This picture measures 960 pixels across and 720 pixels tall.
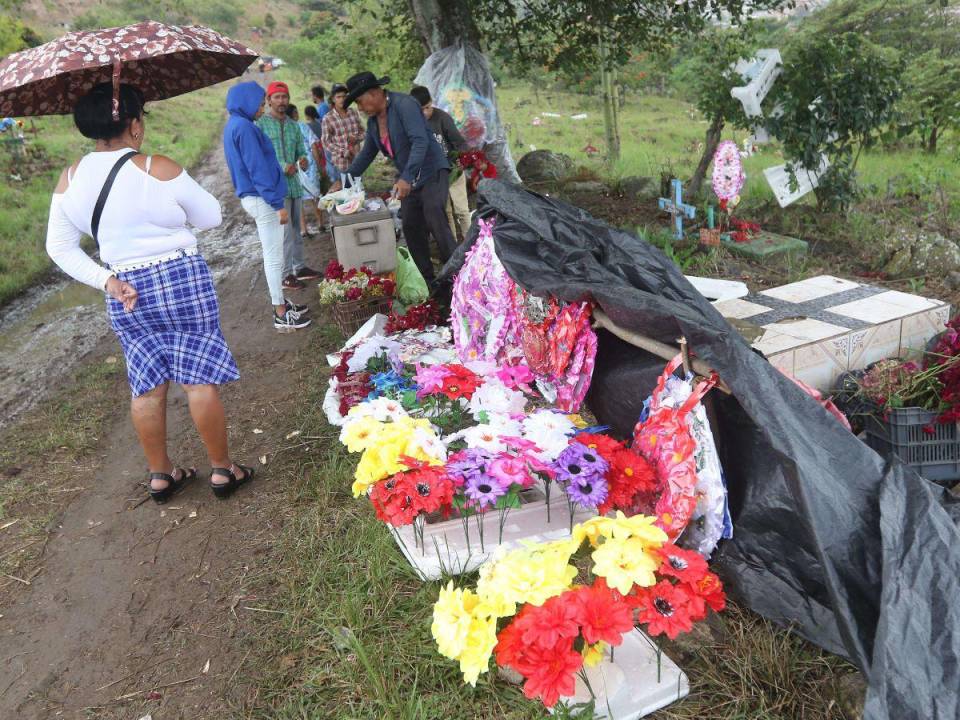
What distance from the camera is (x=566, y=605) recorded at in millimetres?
1874

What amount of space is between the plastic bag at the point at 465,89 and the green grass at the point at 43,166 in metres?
3.56

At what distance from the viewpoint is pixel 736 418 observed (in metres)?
2.45

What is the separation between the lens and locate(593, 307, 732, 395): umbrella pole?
2.39 m

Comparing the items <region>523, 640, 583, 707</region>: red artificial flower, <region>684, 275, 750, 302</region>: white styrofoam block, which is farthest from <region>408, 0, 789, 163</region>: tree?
<region>523, 640, 583, 707</region>: red artificial flower

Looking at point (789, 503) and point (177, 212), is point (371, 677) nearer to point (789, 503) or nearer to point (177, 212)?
point (789, 503)

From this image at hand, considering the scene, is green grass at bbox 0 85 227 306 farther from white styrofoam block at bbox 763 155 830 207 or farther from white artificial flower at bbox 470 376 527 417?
white styrofoam block at bbox 763 155 830 207

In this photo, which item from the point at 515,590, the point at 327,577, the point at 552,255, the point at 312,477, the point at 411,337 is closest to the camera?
the point at 515,590

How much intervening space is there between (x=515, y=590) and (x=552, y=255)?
1747 millimetres

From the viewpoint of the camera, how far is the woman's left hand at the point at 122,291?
3.03 m

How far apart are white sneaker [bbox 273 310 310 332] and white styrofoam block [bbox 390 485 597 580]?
3.14 meters

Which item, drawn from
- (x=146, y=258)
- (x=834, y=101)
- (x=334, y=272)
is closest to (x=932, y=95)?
(x=834, y=101)

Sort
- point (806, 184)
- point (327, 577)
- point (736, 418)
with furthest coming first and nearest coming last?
point (806, 184) < point (327, 577) < point (736, 418)

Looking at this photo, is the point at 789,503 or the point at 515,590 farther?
the point at 789,503

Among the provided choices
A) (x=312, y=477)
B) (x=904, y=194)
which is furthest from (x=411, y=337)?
(x=904, y=194)
